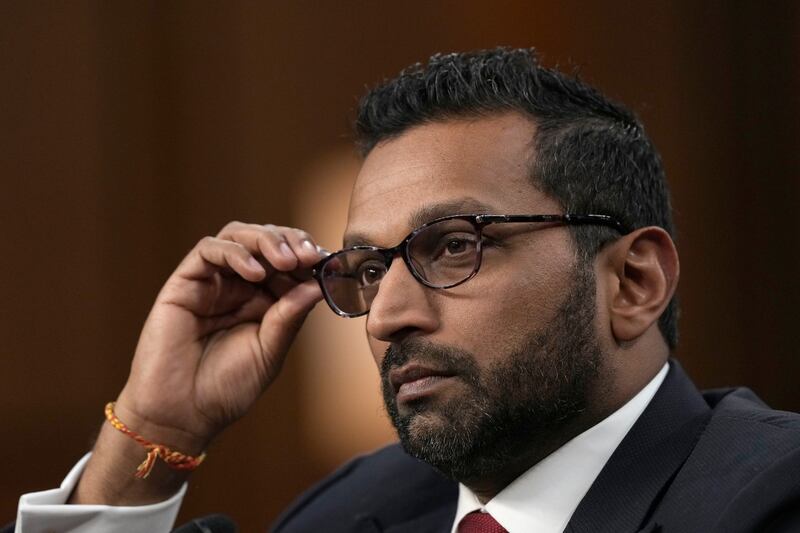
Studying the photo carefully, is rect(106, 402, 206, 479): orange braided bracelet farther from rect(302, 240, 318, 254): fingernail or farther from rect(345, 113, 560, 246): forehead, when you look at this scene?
rect(345, 113, 560, 246): forehead

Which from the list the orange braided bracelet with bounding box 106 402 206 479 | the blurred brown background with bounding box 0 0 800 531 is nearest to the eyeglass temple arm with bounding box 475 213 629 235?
the orange braided bracelet with bounding box 106 402 206 479

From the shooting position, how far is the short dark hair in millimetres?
1684

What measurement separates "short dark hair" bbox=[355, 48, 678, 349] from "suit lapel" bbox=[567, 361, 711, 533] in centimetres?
19

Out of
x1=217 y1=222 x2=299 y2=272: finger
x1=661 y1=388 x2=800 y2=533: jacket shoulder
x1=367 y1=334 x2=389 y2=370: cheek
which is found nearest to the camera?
x1=661 y1=388 x2=800 y2=533: jacket shoulder

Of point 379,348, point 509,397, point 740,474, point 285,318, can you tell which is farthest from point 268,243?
point 740,474

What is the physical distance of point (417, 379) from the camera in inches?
62.3

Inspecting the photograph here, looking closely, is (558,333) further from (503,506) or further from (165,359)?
(165,359)

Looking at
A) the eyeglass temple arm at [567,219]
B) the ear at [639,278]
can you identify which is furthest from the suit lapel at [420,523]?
the eyeglass temple arm at [567,219]

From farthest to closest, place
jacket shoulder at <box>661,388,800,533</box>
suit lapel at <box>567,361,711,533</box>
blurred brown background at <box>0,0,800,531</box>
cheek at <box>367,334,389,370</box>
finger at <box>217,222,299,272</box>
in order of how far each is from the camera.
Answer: blurred brown background at <box>0,0,800,531</box>
finger at <box>217,222,299,272</box>
cheek at <box>367,334,389,370</box>
suit lapel at <box>567,361,711,533</box>
jacket shoulder at <box>661,388,800,533</box>

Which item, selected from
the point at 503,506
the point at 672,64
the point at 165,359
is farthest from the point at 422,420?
the point at 672,64

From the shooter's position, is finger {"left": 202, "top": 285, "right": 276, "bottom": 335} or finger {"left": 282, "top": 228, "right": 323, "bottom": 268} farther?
finger {"left": 202, "top": 285, "right": 276, "bottom": 335}

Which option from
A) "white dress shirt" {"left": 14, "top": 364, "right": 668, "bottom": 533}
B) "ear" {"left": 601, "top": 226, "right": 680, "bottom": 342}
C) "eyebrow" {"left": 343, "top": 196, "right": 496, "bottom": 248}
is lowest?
"white dress shirt" {"left": 14, "top": 364, "right": 668, "bottom": 533}

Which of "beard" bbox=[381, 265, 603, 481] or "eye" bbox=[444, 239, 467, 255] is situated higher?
"eye" bbox=[444, 239, 467, 255]

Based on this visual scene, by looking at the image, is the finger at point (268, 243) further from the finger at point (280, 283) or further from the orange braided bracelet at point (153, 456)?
the orange braided bracelet at point (153, 456)
